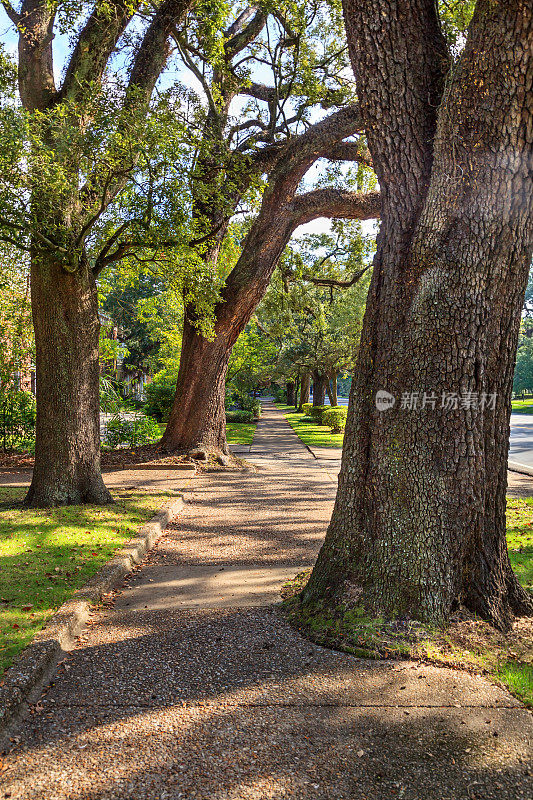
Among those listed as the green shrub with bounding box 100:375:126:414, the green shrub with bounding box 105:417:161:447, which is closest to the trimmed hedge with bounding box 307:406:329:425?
the green shrub with bounding box 100:375:126:414

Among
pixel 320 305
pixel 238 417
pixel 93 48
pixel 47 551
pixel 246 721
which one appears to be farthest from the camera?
pixel 238 417

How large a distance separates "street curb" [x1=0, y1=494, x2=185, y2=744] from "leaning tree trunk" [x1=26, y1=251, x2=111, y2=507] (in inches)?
71.9

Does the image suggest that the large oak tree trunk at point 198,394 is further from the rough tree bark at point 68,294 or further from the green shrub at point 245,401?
the green shrub at point 245,401

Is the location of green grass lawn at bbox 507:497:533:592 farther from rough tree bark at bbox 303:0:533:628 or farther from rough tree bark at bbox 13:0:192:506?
rough tree bark at bbox 13:0:192:506

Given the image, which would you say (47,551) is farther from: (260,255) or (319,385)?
(319,385)

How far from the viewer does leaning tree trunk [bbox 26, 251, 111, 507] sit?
7555mm

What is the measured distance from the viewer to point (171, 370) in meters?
25.4

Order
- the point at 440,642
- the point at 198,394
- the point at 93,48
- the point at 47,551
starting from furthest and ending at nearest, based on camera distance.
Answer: the point at 198,394 < the point at 93,48 < the point at 47,551 < the point at 440,642

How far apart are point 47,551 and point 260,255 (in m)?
8.04

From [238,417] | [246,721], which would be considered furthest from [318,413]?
[246,721]

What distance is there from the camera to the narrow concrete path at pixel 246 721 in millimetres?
2484

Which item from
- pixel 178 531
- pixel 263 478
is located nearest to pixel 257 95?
pixel 263 478

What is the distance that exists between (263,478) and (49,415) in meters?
5.16

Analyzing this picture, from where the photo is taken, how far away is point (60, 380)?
754cm
